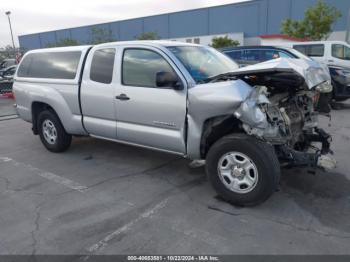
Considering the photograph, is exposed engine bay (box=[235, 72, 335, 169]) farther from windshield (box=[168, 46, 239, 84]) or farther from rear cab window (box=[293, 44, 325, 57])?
rear cab window (box=[293, 44, 325, 57])

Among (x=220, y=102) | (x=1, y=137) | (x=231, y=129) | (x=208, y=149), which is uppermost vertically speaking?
(x=220, y=102)

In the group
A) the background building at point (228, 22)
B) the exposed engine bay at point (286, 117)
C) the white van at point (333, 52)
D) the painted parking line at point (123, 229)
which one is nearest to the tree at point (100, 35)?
the background building at point (228, 22)

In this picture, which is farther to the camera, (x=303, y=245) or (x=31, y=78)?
(x=31, y=78)

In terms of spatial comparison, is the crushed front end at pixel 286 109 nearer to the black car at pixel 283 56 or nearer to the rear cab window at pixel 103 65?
the rear cab window at pixel 103 65

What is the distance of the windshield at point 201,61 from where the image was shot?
4102 millimetres

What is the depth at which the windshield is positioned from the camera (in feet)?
13.5

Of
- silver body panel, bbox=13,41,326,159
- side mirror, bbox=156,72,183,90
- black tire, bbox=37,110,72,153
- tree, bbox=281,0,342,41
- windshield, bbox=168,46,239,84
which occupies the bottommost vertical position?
black tire, bbox=37,110,72,153

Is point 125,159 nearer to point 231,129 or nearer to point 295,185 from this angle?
point 231,129

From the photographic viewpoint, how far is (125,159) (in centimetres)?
537

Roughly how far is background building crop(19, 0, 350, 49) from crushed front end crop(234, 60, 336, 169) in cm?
3129

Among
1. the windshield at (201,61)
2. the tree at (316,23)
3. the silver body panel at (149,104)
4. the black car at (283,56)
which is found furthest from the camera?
the tree at (316,23)

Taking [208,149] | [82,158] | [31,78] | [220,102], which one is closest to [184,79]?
[220,102]

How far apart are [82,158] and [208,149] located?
8.35ft

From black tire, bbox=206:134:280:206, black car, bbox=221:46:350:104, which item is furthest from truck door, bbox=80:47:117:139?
black car, bbox=221:46:350:104
